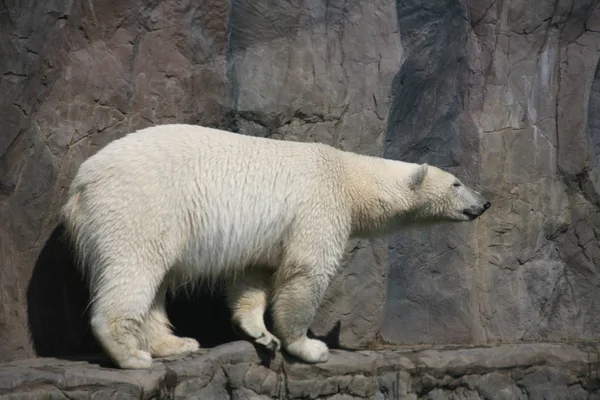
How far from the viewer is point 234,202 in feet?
23.0

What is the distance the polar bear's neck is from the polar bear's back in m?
0.25

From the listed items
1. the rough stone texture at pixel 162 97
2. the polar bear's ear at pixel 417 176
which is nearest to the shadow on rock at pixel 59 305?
the rough stone texture at pixel 162 97

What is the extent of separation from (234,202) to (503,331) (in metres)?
3.43

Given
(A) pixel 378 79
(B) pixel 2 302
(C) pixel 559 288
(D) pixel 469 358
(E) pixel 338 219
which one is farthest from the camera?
(C) pixel 559 288

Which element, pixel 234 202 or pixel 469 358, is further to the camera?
pixel 469 358

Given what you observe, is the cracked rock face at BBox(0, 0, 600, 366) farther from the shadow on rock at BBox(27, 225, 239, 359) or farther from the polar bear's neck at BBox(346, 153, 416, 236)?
the polar bear's neck at BBox(346, 153, 416, 236)

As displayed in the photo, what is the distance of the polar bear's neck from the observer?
7.52m

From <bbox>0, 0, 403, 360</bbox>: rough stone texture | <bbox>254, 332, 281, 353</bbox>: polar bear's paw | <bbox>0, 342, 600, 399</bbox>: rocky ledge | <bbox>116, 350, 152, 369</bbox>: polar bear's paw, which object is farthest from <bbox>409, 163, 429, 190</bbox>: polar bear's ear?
<bbox>116, 350, 152, 369</bbox>: polar bear's paw

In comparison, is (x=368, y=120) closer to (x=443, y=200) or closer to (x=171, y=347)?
(x=443, y=200)

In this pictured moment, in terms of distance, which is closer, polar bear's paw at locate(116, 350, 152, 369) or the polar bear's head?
polar bear's paw at locate(116, 350, 152, 369)

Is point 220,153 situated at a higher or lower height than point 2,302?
higher

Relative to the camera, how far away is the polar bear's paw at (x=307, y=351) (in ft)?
23.1

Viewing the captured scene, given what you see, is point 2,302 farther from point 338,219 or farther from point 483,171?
point 483,171

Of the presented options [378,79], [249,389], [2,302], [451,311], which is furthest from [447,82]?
[2,302]
